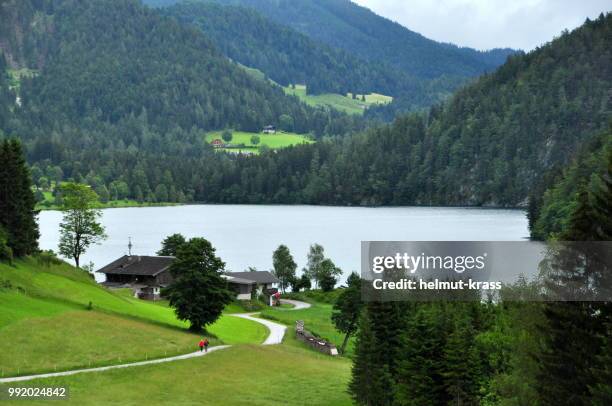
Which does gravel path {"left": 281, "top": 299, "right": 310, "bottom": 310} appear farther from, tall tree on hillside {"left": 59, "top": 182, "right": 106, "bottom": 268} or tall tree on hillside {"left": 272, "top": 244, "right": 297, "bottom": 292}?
tall tree on hillside {"left": 59, "top": 182, "right": 106, "bottom": 268}

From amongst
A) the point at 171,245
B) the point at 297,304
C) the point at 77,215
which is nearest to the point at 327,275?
the point at 297,304

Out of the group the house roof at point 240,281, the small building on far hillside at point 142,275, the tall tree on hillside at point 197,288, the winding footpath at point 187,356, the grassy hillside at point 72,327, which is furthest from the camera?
the house roof at point 240,281

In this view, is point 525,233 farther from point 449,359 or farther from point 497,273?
point 449,359

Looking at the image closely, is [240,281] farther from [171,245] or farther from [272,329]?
[272,329]

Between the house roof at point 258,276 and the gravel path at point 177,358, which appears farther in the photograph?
the house roof at point 258,276

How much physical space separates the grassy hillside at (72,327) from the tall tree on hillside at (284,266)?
46796 millimetres

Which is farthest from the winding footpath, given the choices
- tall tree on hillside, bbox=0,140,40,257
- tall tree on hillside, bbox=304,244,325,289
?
tall tree on hillside, bbox=304,244,325,289

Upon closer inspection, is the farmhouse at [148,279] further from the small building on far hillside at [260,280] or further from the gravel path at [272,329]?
the gravel path at [272,329]

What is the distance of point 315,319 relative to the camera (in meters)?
93.8

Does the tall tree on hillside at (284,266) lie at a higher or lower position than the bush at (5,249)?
lower

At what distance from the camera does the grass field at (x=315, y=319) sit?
267ft

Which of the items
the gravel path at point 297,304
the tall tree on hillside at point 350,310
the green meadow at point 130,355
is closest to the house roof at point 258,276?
the gravel path at point 297,304

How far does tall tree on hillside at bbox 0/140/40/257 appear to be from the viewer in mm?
71938

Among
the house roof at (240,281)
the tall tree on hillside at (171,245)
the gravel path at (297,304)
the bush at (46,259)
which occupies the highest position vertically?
the bush at (46,259)
